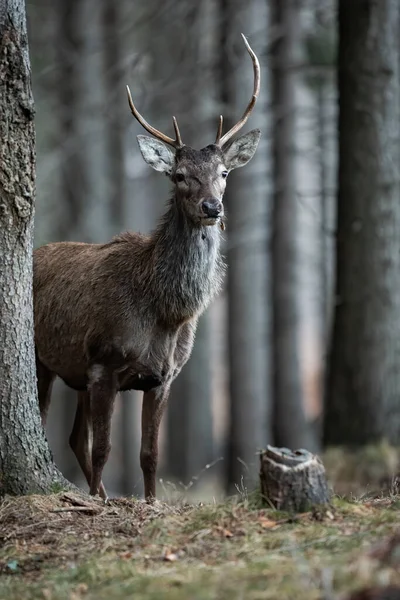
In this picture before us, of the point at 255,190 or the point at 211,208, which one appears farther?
the point at 255,190

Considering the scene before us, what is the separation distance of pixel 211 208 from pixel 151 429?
77.8 inches

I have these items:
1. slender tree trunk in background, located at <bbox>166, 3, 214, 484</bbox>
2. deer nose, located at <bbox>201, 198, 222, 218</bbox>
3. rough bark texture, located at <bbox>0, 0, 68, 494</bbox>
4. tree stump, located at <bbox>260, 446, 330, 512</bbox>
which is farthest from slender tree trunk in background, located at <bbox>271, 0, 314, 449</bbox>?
tree stump, located at <bbox>260, 446, 330, 512</bbox>

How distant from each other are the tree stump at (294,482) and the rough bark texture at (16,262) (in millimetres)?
1837

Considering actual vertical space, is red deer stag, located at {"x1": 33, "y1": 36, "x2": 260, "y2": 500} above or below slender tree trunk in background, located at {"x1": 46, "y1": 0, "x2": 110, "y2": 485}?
below

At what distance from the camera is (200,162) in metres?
7.67

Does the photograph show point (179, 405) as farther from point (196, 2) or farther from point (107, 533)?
point (107, 533)

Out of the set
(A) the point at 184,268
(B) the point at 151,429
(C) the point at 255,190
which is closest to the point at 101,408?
(B) the point at 151,429

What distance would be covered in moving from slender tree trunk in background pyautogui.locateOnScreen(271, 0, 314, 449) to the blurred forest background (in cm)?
3

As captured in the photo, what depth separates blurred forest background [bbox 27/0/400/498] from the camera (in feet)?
36.5

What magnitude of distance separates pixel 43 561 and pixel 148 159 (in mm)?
3692

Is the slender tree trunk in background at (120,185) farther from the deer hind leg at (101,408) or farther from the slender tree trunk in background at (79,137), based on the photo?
the deer hind leg at (101,408)

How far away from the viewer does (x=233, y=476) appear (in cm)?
1653

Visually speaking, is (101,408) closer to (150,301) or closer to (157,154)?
(150,301)

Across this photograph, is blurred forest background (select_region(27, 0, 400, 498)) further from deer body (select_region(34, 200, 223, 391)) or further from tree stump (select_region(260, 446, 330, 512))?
tree stump (select_region(260, 446, 330, 512))
